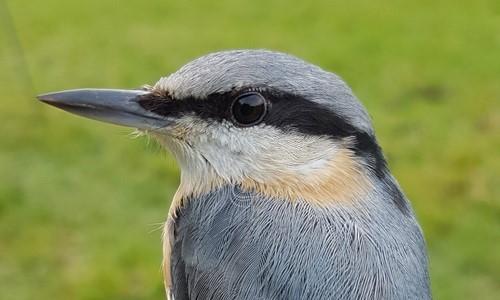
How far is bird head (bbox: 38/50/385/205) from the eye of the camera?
92.7 inches

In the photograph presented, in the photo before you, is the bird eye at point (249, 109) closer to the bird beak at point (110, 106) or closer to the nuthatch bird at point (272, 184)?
the nuthatch bird at point (272, 184)

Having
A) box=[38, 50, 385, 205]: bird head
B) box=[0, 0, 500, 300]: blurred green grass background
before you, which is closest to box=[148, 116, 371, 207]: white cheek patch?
box=[38, 50, 385, 205]: bird head

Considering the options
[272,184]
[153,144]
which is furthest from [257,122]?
[153,144]

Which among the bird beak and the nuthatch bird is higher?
the bird beak

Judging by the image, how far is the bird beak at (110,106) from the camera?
2420 mm

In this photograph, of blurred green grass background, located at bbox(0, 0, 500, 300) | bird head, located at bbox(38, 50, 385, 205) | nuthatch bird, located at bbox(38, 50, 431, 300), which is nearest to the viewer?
nuthatch bird, located at bbox(38, 50, 431, 300)

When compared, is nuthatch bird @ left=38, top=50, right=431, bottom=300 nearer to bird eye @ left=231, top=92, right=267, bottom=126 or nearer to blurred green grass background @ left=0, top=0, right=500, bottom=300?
bird eye @ left=231, top=92, right=267, bottom=126

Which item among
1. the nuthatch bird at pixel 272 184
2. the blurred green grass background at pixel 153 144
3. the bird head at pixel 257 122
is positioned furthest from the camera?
the blurred green grass background at pixel 153 144

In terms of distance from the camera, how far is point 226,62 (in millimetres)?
2350

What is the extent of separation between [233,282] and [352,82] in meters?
4.86

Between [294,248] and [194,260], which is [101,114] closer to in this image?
[194,260]

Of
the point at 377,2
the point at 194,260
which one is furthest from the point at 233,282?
the point at 377,2

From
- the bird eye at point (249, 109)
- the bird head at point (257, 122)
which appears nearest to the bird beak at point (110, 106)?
the bird head at point (257, 122)

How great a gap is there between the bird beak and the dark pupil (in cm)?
23
